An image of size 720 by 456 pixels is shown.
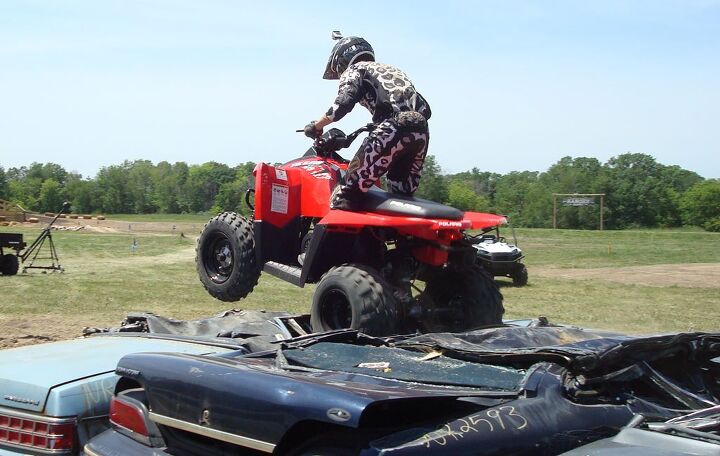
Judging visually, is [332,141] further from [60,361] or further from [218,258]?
[60,361]

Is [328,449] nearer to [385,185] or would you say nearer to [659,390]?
[659,390]

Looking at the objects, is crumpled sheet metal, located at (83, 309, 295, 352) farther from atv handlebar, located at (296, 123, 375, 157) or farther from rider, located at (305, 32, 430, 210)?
atv handlebar, located at (296, 123, 375, 157)

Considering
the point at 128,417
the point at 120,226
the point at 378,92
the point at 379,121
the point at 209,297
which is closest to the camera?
the point at 128,417

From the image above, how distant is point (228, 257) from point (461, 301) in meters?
1.85

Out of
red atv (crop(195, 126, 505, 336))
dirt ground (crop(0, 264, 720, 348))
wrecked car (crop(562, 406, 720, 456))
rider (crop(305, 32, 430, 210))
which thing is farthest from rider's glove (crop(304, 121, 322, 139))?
dirt ground (crop(0, 264, 720, 348))

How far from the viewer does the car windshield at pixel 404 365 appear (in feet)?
9.06

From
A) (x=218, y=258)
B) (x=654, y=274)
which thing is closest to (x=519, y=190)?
(x=654, y=274)

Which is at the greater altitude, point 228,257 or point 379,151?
point 379,151

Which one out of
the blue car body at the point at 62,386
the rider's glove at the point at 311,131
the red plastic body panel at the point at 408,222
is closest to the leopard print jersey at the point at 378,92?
the rider's glove at the point at 311,131

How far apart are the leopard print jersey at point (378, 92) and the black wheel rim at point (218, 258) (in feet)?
4.61

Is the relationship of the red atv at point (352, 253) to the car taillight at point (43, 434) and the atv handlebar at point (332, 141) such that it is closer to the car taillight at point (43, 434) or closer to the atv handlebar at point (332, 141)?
the atv handlebar at point (332, 141)

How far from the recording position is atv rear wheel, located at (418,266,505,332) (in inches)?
222

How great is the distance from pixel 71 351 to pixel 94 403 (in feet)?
2.68

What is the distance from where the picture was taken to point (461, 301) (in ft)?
19.1
